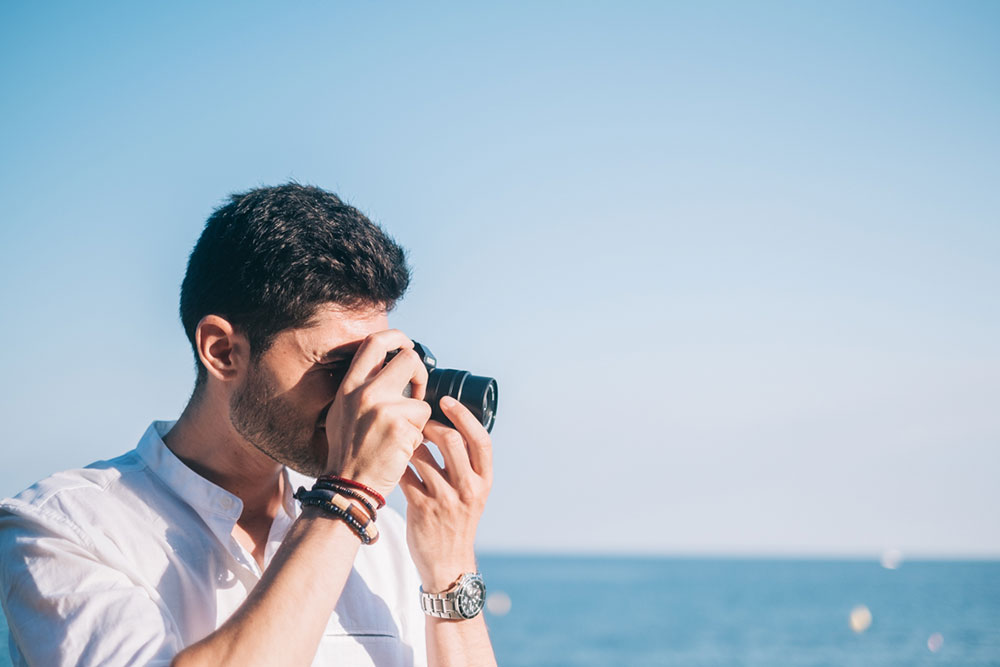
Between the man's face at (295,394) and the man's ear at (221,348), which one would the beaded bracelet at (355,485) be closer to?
the man's face at (295,394)

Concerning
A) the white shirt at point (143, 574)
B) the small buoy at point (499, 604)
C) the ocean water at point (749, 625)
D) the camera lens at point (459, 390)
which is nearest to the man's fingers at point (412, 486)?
the camera lens at point (459, 390)

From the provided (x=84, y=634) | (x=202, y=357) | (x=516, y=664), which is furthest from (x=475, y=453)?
(x=516, y=664)

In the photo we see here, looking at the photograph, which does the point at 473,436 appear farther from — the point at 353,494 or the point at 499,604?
the point at 499,604

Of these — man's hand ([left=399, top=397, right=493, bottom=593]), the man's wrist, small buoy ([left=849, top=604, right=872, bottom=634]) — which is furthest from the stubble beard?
small buoy ([left=849, top=604, right=872, bottom=634])

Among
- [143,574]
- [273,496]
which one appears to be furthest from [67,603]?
[273,496]

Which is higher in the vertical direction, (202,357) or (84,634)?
(202,357)

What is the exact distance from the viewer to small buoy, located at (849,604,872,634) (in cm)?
4022

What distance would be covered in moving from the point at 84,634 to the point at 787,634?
135 feet

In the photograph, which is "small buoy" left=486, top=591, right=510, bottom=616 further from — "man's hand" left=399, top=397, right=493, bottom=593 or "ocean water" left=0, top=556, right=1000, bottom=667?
"man's hand" left=399, top=397, right=493, bottom=593

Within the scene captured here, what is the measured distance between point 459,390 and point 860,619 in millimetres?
49009

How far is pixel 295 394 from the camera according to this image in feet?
5.53

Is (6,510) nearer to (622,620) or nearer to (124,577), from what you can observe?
(124,577)

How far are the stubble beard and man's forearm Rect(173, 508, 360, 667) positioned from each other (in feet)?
0.88

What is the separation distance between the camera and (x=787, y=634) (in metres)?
37.6
